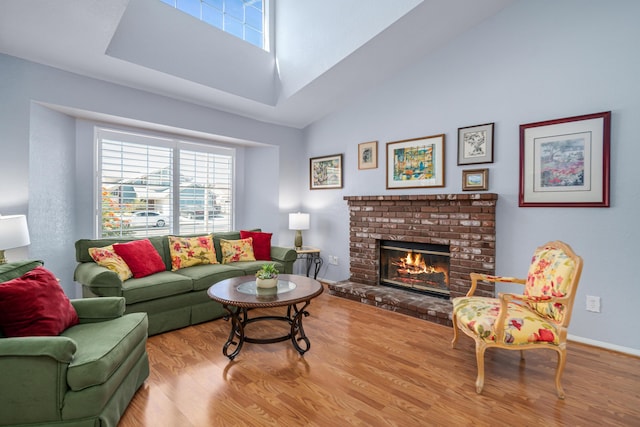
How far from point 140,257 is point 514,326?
11.4ft

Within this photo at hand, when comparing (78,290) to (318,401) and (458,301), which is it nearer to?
(318,401)

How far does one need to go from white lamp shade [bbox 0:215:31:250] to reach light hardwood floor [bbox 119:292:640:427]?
1.31 meters

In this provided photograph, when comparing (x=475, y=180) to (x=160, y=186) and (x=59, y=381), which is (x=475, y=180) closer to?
(x=59, y=381)

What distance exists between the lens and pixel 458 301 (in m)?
2.73

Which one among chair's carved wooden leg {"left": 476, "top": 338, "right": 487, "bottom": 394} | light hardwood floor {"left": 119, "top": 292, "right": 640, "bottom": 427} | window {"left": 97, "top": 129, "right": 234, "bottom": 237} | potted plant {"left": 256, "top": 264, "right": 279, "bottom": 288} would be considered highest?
window {"left": 97, "top": 129, "right": 234, "bottom": 237}

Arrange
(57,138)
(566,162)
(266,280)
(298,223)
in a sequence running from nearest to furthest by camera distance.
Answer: (266,280) → (566,162) → (57,138) → (298,223)

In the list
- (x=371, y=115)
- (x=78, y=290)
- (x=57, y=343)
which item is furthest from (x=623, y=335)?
(x=78, y=290)

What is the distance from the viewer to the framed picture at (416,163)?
3.97 meters

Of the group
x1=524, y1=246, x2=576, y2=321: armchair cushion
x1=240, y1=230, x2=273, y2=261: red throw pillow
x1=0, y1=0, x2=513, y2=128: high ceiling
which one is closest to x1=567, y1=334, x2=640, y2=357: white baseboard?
x1=524, y1=246, x2=576, y2=321: armchair cushion

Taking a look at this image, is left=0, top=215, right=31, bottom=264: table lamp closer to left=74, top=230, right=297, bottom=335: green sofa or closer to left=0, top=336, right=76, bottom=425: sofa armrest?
left=74, top=230, right=297, bottom=335: green sofa

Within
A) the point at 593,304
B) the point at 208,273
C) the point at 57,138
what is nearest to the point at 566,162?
the point at 593,304

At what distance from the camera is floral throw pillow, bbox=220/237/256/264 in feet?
14.2

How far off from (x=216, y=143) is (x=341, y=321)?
3.25m

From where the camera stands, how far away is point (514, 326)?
2230 millimetres
